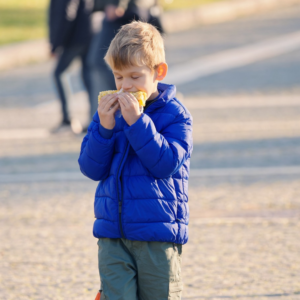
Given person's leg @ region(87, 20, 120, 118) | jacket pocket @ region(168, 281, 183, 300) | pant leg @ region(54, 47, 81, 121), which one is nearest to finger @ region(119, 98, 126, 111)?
jacket pocket @ region(168, 281, 183, 300)

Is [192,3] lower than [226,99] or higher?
higher

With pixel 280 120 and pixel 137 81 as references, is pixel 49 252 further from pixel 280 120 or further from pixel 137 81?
pixel 280 120

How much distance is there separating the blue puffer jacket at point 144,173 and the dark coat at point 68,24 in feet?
18.2

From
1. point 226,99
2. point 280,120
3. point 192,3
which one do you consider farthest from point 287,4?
point 280,120

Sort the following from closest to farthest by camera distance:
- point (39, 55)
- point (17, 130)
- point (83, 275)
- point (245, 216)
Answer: point (83, 275), point (245, 216), point (17, 130), point (39, 55)

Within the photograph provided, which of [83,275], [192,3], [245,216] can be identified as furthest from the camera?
[192,3]

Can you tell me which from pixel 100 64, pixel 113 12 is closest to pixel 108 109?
pixel 113 12

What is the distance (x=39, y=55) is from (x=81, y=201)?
34.3 ft

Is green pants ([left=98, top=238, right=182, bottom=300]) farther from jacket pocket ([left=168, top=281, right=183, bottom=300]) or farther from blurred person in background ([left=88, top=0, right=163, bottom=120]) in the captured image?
blurred person in background ([left=88, top=0, right=163, bottom=120])

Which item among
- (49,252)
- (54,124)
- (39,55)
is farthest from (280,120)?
(39,55)

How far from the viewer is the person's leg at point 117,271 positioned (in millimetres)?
2832

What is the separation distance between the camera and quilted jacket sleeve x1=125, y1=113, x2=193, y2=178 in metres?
2.73

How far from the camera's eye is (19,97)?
36.3 feet

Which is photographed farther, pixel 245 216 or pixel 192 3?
pixel 192 3
